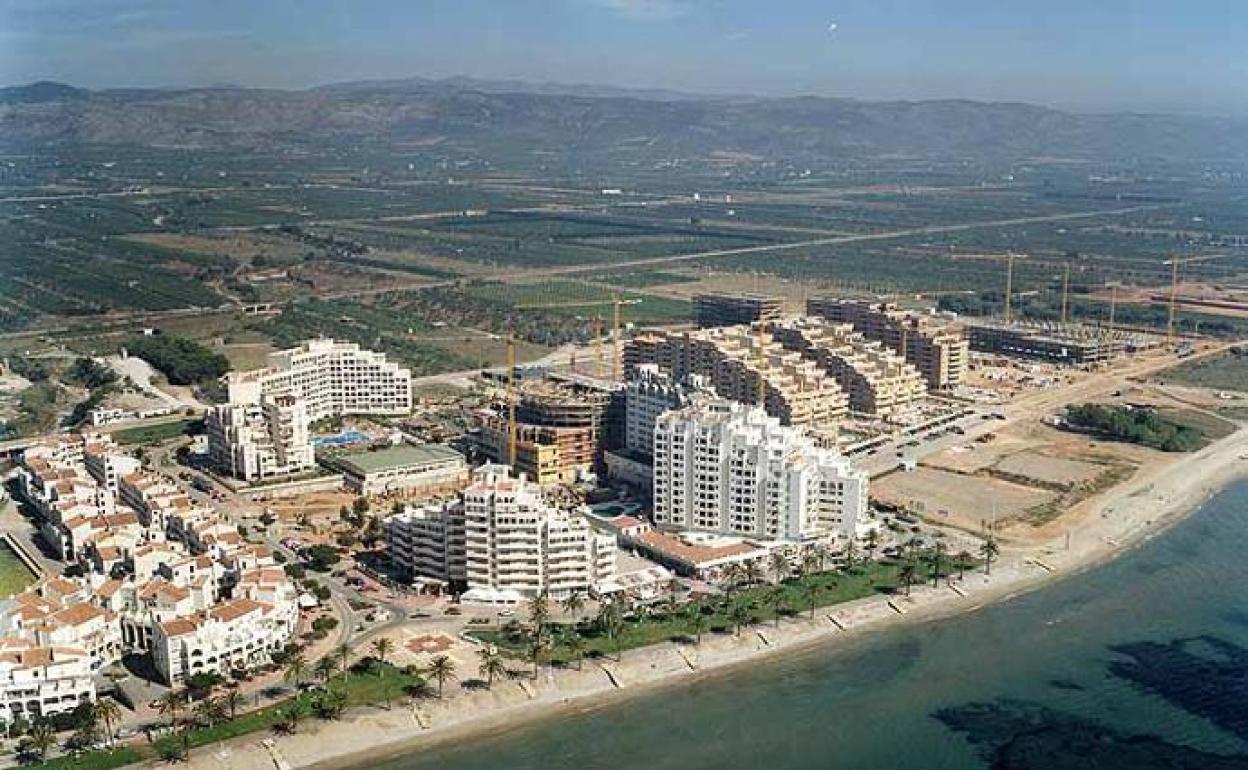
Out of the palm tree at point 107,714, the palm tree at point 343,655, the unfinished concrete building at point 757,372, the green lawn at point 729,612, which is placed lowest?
the green lawn at point 729,612

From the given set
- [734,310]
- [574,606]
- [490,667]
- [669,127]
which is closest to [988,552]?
[574,606]

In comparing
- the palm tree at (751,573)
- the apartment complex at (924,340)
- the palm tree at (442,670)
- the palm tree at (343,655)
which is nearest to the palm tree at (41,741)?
the palm tree at (343,655)

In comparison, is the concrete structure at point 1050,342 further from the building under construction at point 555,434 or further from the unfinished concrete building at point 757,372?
the building under construction at point 555,434

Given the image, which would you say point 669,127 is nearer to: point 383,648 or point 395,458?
point 395,458

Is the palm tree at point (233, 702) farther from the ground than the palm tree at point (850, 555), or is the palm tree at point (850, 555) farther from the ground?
the palm tree at point (233, 702)

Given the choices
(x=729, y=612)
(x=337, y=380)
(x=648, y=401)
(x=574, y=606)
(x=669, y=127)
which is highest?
(x=669, y=127)

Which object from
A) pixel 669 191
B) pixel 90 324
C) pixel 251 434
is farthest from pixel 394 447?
pixel 669 191
